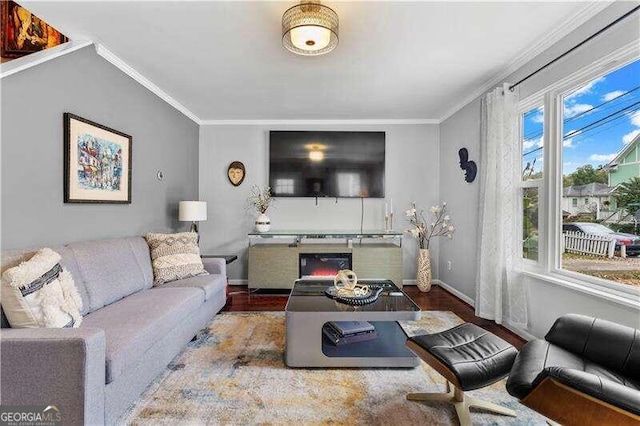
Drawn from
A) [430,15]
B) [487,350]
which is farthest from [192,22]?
[487,350]

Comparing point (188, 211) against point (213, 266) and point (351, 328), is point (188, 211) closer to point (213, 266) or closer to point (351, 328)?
point (213, 266)

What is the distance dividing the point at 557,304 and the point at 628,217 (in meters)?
0.79

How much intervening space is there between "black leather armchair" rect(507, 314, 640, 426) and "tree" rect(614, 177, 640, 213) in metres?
0.91

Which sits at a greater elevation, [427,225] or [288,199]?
[288,199]

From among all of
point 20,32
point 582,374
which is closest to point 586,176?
point 582,374

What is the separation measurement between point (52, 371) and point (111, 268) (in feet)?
3.81

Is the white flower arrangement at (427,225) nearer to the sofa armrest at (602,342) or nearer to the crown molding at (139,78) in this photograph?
the sofa armrest at (602,342)

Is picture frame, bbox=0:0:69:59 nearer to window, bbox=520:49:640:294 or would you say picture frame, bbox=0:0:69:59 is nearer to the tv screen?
the tv screen

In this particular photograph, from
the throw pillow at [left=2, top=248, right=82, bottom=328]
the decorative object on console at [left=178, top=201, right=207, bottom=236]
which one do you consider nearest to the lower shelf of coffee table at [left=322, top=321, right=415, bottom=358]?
the throw pillow at [left=2, top=248, right=82, bottom=328]

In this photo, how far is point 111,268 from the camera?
94.3 inches

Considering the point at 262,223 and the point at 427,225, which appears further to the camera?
the point at 427,225

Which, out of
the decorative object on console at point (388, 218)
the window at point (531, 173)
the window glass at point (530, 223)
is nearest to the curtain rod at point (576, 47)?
the window at point (531, 173)

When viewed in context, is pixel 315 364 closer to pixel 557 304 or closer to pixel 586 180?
pixel 557 304

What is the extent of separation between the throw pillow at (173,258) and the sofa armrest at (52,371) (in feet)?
4.95
